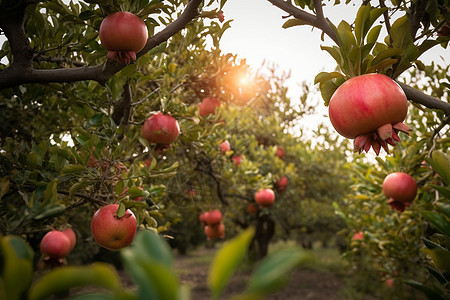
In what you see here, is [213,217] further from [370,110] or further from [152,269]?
[152,269]

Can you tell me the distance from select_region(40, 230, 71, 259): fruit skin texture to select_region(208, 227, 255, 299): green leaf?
2.16 meters

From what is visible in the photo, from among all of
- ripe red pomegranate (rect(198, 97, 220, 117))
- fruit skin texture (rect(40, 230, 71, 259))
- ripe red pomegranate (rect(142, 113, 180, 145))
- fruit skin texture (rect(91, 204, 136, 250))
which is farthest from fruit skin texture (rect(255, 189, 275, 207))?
fruit skin texture (rect(91, 204, 136, 250))

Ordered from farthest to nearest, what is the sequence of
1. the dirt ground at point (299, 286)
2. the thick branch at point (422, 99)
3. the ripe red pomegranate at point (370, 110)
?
1. the dirt ground at point (299, 286)
2. the thick branch at point (422, 99)
3. the ripe red pomegranate at point (370, 110)

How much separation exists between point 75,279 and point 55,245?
2.04 metres

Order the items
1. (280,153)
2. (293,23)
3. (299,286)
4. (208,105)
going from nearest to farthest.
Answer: (293,23) → (208,105) → (280,153) → (299,286)

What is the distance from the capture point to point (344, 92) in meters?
1.12

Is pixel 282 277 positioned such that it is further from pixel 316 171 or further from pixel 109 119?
pixel 316 171

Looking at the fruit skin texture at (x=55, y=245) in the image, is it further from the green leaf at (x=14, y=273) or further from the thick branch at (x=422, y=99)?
the thick branch at (x=422, y=99)

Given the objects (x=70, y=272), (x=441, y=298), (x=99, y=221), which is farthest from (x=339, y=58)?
(x=99, y=221)

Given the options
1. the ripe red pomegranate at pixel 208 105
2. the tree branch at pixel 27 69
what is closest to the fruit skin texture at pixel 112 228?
the tree branch at pixel 27 69

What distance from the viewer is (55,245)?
2119 millimetres

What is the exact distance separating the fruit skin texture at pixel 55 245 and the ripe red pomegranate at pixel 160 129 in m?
0.92

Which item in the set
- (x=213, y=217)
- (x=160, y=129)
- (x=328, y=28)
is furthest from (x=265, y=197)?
(x=328, y=28)

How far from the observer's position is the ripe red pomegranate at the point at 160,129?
2197 millimetres
